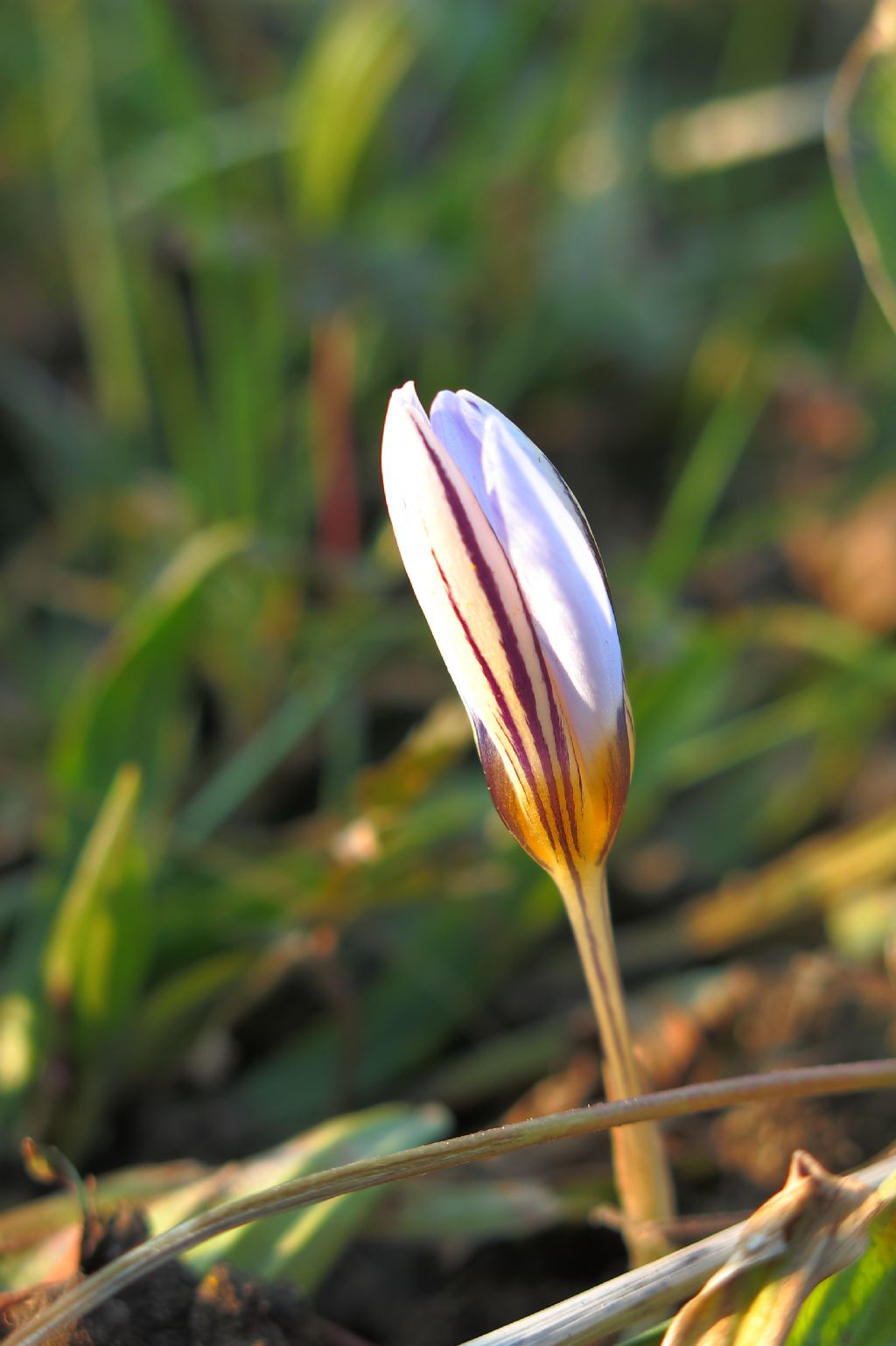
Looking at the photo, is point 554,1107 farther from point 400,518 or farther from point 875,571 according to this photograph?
point 875,571

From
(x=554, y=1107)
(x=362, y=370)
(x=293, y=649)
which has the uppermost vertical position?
(x=362, y=370)

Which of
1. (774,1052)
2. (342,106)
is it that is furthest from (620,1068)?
(342,106)

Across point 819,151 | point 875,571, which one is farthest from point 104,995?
point 819,151

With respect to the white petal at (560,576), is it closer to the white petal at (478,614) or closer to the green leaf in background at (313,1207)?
the white petal at (478,614)

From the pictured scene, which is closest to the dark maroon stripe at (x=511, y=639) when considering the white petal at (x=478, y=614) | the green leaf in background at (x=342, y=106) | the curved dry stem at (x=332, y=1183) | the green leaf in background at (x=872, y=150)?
the white petal at (x=478, y=614)

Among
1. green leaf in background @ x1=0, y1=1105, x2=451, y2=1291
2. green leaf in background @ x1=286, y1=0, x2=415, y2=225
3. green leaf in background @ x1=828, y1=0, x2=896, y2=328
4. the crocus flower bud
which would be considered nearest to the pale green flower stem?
the crocus flower bud
